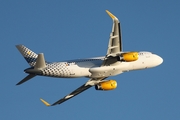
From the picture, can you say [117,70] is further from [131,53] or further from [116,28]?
[116,28]

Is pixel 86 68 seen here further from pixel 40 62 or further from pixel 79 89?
pixel 40 62

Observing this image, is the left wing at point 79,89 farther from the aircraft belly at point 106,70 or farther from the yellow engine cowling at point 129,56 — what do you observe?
the yellow engine cowling at point 129,56

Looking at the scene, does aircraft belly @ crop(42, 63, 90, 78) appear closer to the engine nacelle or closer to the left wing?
the engine nacelle

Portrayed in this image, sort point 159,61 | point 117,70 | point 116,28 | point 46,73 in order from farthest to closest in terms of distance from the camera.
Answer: point 159,61 < point 117,70 < point 46,73 < point 116,28

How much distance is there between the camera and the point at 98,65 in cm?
8475

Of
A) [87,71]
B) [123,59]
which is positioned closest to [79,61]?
[87,71]

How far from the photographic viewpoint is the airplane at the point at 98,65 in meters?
78.0

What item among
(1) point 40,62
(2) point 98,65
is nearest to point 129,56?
(2) point 98,65

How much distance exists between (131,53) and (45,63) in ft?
48.4

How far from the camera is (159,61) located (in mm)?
92625

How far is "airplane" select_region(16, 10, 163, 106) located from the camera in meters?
78.0

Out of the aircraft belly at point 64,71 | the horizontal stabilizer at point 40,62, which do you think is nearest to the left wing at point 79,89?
the aircraft belly at point 64,71

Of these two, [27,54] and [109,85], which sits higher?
[27,54]

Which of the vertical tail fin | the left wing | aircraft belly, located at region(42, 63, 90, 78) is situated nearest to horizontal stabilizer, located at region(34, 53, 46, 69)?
aircraft belly, located at region(42, 63, 90, 78)
